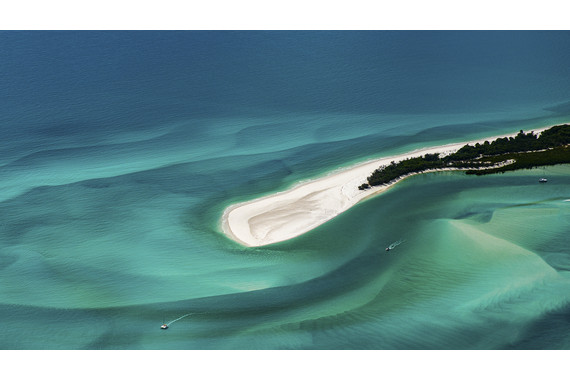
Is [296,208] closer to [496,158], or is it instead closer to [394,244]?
[394,244]

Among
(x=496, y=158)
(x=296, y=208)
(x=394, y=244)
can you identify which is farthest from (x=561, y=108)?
(x=296, y=208)

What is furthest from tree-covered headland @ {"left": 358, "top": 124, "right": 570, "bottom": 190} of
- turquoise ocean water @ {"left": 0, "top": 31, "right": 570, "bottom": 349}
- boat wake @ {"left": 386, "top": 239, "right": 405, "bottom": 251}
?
boat wake @ {"left": 386, "top": 239, "right": 405, "bottom": 251}

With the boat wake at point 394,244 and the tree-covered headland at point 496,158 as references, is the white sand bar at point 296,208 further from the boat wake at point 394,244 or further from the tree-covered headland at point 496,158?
the boat wake at point 394,244

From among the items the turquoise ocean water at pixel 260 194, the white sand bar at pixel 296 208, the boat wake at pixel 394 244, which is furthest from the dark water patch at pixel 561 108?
the boat wake at pixel 394 244

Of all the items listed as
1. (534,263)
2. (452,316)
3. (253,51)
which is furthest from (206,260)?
(253,51)

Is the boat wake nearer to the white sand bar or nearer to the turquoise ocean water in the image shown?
the turquoise ocean water
